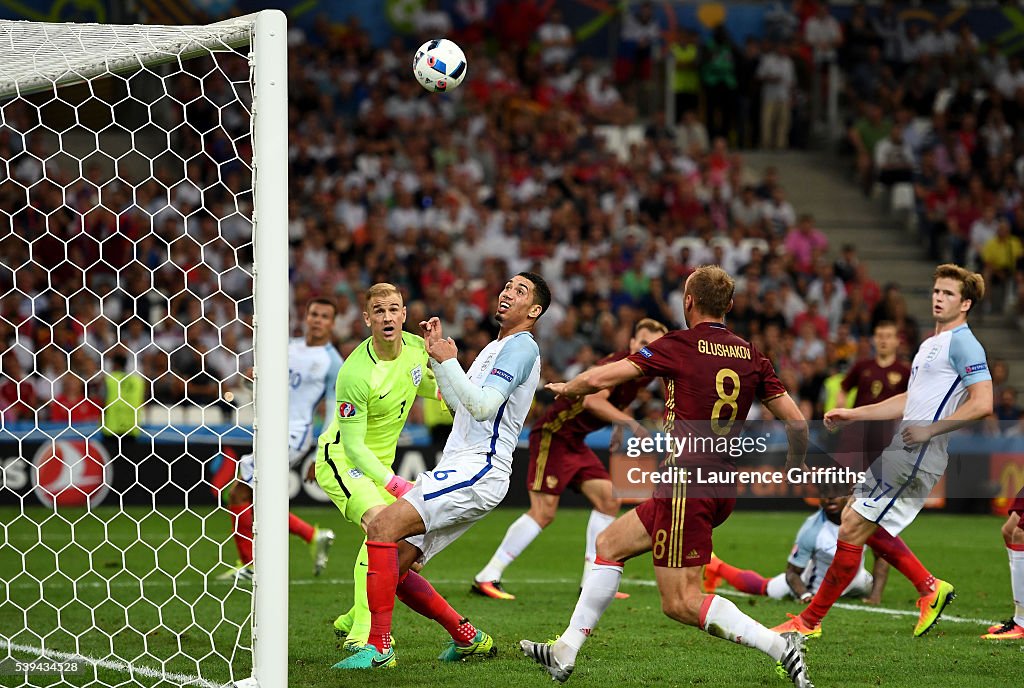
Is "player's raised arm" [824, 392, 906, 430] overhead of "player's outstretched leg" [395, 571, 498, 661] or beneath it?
overhead

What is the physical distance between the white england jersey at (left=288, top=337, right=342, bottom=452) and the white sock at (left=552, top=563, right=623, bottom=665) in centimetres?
437

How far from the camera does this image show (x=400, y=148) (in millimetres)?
21062

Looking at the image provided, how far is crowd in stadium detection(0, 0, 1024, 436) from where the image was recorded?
57.0 feet

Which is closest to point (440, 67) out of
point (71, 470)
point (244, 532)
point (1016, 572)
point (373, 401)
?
point (373, 401)

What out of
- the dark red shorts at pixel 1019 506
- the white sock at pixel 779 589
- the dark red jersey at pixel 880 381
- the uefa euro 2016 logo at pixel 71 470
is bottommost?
the uefa euro 2016 logo at pixel 71 470

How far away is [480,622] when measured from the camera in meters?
8.63

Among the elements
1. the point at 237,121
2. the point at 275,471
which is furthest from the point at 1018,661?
the point at 237,121

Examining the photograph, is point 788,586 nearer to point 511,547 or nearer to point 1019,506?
point 1019,506

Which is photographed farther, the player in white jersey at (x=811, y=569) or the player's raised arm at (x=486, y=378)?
the player in white jersey at (x=811, y=569)

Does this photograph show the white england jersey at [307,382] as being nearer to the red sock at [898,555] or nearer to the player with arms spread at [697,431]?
the red sock at [898,555]

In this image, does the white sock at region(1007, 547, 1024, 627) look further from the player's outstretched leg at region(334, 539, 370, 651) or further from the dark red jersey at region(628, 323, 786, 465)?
the player's outstretched leg at region(334, 539, 370, 651)

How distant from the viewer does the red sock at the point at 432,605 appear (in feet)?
23.5

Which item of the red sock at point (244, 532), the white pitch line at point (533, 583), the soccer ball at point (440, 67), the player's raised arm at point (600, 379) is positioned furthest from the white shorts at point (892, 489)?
the red sock at point (244, 532)

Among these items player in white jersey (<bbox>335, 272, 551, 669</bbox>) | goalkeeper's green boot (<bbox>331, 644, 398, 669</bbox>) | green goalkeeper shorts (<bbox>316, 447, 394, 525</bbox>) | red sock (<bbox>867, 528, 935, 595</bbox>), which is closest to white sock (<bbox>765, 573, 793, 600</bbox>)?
red sock (<bbox>867, 528, 935, 595</bbox>)
